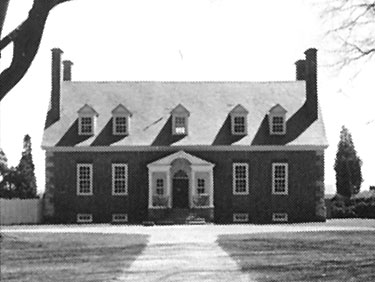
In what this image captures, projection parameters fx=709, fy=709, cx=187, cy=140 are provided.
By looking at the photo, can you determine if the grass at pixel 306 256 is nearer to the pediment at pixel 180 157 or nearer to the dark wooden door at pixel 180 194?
the pediment at pixel 180 157

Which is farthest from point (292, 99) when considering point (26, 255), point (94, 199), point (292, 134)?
point (26, 255)

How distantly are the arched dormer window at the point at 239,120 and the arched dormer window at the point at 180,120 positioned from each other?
2.94m

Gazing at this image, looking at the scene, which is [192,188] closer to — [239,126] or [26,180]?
[239,126]

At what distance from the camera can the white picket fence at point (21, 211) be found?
146ft

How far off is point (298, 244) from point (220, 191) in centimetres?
2161

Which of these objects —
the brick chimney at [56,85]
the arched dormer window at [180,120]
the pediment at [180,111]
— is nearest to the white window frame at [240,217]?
the arched dormer window at [180,120]

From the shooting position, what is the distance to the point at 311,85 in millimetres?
47250

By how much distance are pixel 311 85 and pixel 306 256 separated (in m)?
29.4

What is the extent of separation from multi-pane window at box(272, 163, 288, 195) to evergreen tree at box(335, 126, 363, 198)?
2571 centimetres

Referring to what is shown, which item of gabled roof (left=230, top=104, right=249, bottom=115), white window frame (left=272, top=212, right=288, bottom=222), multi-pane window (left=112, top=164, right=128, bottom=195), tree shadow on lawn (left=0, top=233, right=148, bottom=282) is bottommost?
tree shadow on lawn (left=0, top=233, right=148, bottom=282)

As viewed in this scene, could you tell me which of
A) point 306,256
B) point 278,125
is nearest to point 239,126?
point 278,125

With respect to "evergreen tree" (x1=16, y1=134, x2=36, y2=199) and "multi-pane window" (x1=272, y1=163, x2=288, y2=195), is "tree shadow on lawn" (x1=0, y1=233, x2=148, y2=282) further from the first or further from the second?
"evergreen tree" (x1=16, y1=134, x2=36, y2=199)

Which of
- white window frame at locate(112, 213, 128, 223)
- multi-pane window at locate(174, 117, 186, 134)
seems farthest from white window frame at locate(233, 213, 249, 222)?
white window frame at locate(112, 213, 128, 223)

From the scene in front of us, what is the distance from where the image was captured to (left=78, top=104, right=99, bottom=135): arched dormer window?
45.2 m
